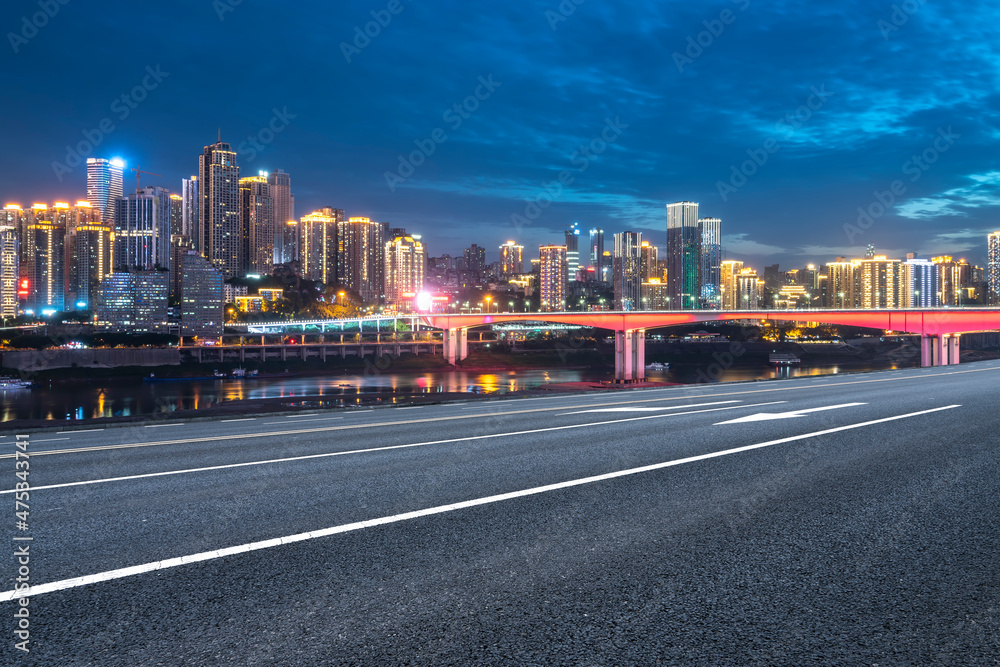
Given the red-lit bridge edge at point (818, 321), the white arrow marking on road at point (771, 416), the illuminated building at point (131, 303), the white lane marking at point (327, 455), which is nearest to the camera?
the white lane marking at point (327, 455)

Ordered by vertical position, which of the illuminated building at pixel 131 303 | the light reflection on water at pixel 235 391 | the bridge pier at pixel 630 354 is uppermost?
the illuminated building at pixel 131 303

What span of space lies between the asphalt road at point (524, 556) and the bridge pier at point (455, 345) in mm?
111838

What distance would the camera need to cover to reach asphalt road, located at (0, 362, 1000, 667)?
364 centimetres

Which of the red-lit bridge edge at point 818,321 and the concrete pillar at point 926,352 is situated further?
the concrete pillar at point 926,352

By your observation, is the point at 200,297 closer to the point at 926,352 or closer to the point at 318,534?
the point at 926,352

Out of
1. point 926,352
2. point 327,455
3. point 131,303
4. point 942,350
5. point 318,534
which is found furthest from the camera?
point 131,303

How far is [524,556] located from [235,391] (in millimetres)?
78484

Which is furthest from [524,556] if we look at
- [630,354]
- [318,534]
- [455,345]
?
[455,345]

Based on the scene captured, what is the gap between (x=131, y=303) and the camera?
187 meters

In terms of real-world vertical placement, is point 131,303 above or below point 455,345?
above

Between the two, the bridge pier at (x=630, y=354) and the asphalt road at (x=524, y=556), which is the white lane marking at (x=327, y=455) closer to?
the asphalt road at (x=524, y=556)

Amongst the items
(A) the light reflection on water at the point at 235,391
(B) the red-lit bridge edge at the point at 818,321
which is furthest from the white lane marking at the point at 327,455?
(B) the red-lit bridge edge at the point at 818,321

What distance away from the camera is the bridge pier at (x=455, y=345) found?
401ft

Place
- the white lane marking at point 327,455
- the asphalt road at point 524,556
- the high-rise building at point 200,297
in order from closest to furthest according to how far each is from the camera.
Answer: the asphalt road at point 524,556
the white lane marking at point 327,455
the high-rise building at point 200,297
